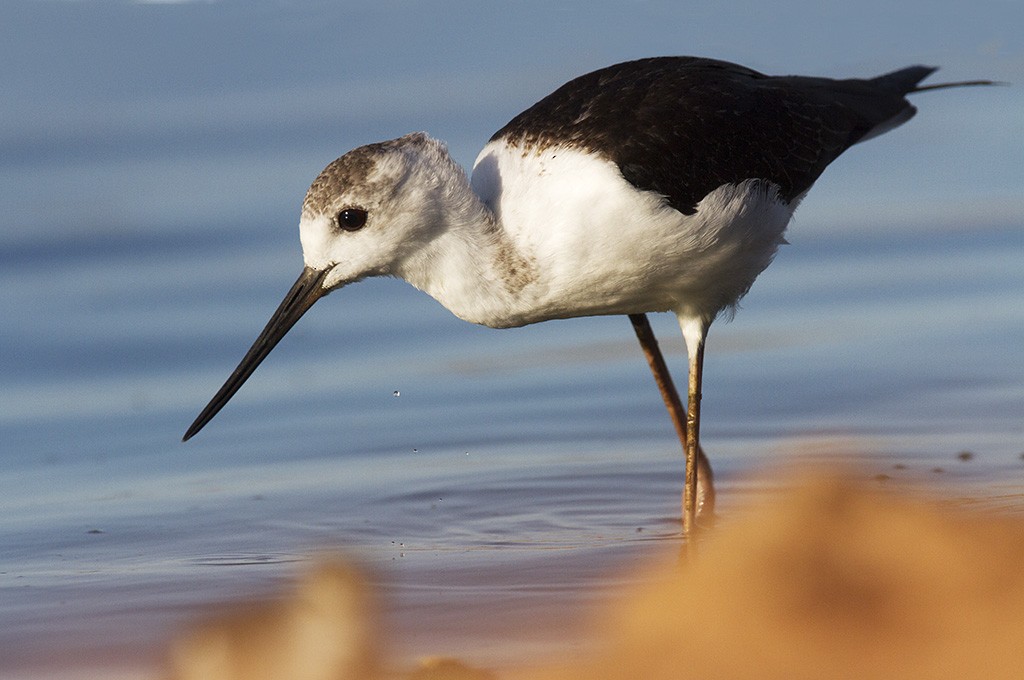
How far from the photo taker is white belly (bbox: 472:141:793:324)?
19.4 ft

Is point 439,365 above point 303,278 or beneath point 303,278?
beneath

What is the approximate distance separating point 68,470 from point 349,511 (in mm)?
1235

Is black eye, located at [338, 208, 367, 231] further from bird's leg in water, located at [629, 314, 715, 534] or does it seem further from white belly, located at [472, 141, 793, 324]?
bird's leg in water, located at [629, 314, 715, 534]

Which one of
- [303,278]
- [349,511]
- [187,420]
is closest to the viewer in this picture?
[303,278]

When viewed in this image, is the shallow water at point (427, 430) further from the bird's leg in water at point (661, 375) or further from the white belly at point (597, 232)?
the white belly at point (597, 232)

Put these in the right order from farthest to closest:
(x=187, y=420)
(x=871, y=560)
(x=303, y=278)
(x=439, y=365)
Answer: (x=439, y=365)
(x=187, y=420)
(x=303, y=278)
(x=871, y=560)

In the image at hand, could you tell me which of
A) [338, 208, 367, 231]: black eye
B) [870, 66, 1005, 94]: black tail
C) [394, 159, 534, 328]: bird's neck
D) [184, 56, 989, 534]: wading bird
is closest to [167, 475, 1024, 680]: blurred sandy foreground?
[184, 56, 989, 534]: wading bird

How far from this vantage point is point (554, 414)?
810cm

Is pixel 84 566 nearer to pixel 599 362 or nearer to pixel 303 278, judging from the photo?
pixel 303 278

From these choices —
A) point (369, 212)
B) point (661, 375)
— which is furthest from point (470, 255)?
point (661, 375)

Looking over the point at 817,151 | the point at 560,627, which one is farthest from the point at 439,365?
the point at 560,627

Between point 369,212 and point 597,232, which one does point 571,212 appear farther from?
point 369,212

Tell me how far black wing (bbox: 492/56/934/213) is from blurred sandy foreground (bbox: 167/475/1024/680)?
1178mm

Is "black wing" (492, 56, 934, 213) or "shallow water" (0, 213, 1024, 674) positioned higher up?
"black wing" (492, 56, 934, 213)
